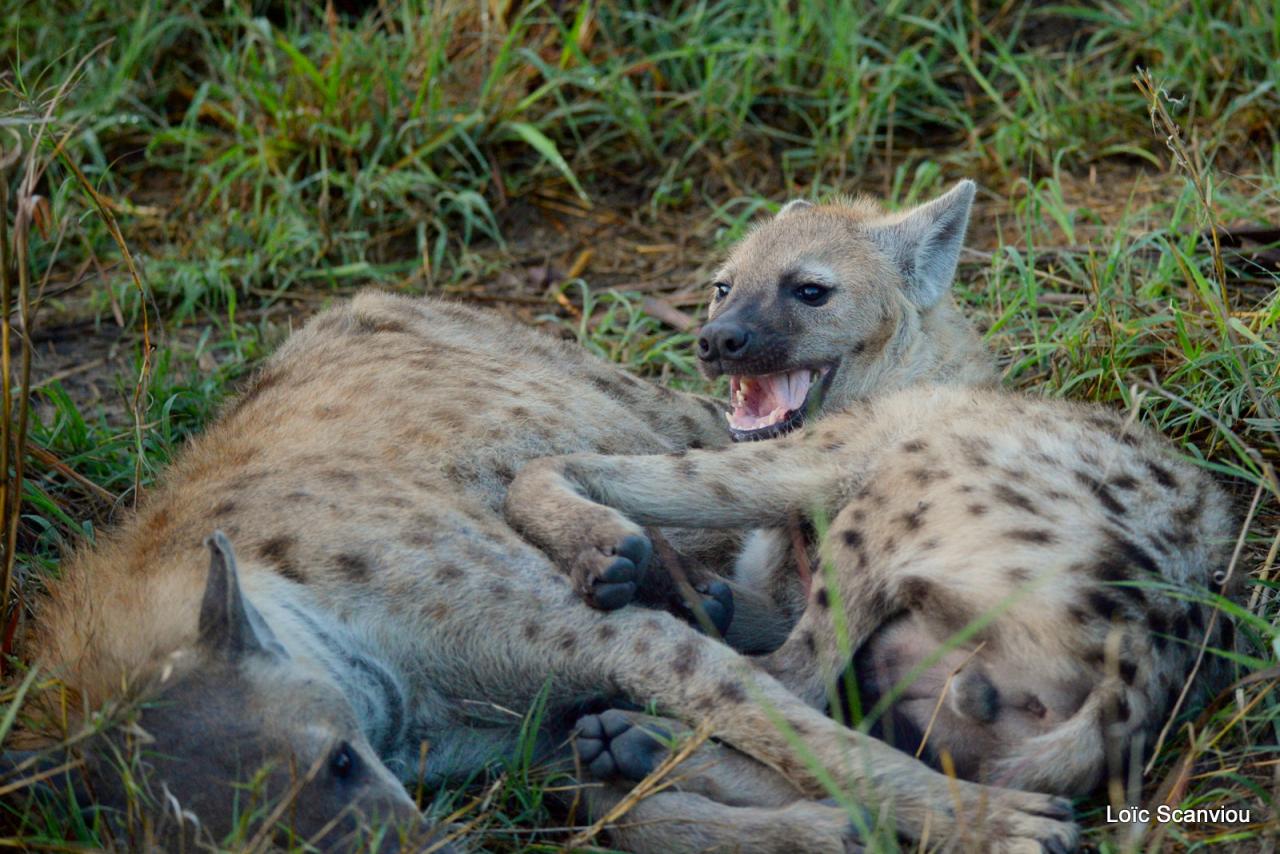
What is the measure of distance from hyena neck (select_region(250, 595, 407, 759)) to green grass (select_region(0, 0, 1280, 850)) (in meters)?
1.50

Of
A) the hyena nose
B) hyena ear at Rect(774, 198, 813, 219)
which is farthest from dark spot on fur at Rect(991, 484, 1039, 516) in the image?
hyena ear at Rect(774, 198, 813, 219)

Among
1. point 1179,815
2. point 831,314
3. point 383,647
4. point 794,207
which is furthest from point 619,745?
point 794,207

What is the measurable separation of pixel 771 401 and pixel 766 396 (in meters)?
0.02

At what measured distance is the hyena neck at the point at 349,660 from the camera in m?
2.32

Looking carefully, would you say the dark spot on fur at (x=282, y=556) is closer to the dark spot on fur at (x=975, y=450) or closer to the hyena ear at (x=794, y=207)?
the dark spot on fur at (x=975, y=450)

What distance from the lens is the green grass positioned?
13.6 ft

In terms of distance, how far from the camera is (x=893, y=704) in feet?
8.12

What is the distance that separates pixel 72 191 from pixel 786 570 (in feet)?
9.71

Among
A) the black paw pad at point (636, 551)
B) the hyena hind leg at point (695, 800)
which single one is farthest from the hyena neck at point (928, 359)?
the hyena hind leg at point (695, 800)

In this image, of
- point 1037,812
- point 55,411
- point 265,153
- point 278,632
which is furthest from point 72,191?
point 1037,812

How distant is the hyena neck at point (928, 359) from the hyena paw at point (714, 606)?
657mm

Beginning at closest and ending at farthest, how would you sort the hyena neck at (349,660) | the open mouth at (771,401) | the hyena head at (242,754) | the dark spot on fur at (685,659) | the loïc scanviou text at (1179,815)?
the hyena head at (242,754), the loïc scanviou text at (1179,815), the hyena neck at (349,660), the dark spot on fur at (685,659), the open mouth at (771,401)

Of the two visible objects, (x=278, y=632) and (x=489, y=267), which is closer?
(x=278, y=632)

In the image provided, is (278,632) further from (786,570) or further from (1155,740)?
(1155,740)
